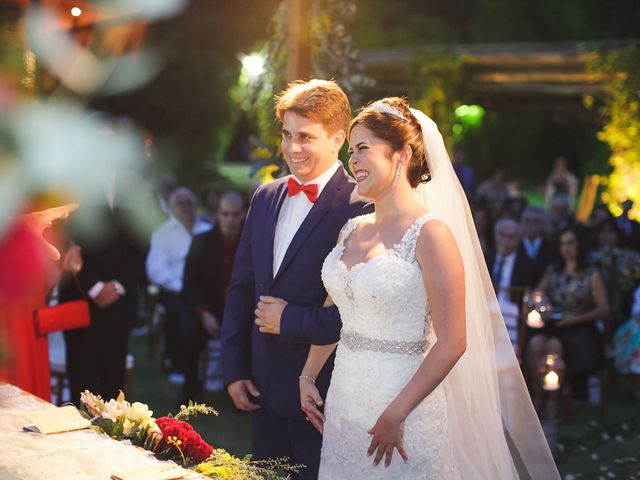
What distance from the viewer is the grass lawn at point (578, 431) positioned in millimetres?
6273

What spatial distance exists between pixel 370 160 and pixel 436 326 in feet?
1.91

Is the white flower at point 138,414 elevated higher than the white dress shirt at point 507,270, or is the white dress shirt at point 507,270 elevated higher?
the white dress shirt at point 507,270

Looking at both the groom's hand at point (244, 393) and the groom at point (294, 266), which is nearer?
the groom at point (294, 266)

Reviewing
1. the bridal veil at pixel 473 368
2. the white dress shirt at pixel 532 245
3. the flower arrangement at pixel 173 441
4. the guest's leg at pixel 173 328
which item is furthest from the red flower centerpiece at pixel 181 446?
the white dress shirt at pixel 532 245

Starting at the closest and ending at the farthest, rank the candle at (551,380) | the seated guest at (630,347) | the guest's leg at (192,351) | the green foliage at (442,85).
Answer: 1. the candle at (551,380)
2. the guest's leg at (192,351)
3. the seated guest at (630,347)
4. the green foliage at (442,85)

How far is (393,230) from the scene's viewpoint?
3125mm

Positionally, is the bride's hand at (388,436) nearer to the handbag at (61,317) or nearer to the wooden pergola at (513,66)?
the handbag at (61,317)

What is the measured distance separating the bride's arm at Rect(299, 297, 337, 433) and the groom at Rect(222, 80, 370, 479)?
69 millimetres

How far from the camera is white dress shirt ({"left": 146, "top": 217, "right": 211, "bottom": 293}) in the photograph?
8.70 metres

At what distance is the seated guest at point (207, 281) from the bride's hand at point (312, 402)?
425 centimetres

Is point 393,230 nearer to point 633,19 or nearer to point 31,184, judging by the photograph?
point 31,184

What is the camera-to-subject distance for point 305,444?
3.53 m

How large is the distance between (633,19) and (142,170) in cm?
1590

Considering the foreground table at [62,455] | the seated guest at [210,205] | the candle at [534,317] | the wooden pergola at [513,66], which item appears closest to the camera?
the foreground table at [62,455]
